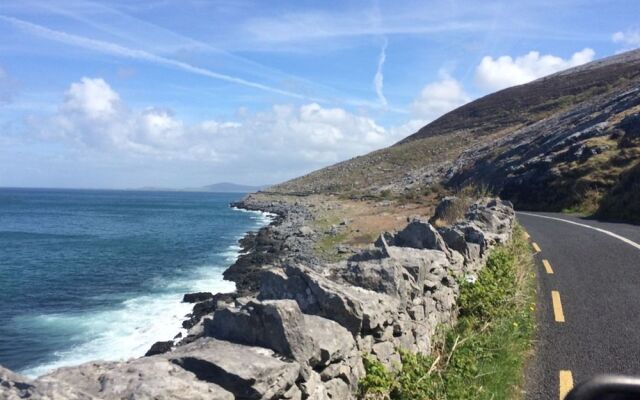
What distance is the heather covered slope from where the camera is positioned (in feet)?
113

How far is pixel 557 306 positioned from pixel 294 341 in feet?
25.1

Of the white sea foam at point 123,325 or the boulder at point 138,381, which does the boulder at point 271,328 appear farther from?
the white sea foam at point 123,325

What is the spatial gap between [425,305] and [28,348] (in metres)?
18.0

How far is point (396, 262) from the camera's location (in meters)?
7.51

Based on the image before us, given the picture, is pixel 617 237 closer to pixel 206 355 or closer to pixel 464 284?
pixel 464 284

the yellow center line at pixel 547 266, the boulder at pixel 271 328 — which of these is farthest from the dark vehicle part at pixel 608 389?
the yellow center line at pixel 547 266

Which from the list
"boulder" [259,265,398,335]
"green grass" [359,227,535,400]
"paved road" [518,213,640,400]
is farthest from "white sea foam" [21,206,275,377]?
"paved road" [518,213,640,400]

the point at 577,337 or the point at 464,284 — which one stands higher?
the point at 464,284

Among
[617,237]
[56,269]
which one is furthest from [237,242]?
[617,237]

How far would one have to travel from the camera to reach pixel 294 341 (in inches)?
185

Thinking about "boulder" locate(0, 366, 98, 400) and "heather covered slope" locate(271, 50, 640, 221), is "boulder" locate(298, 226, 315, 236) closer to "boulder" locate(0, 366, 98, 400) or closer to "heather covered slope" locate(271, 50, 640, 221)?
"heather covered slope" locate(271, 50, 640, 221)

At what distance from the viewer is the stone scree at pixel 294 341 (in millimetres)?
3596

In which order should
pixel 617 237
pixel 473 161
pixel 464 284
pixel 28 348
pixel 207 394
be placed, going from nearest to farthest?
Result: pixel 207 394
pixel 464 284
pixel 617 237
pixel 28 348
pixel 473 161

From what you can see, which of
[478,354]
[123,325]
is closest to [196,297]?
[123,325]
